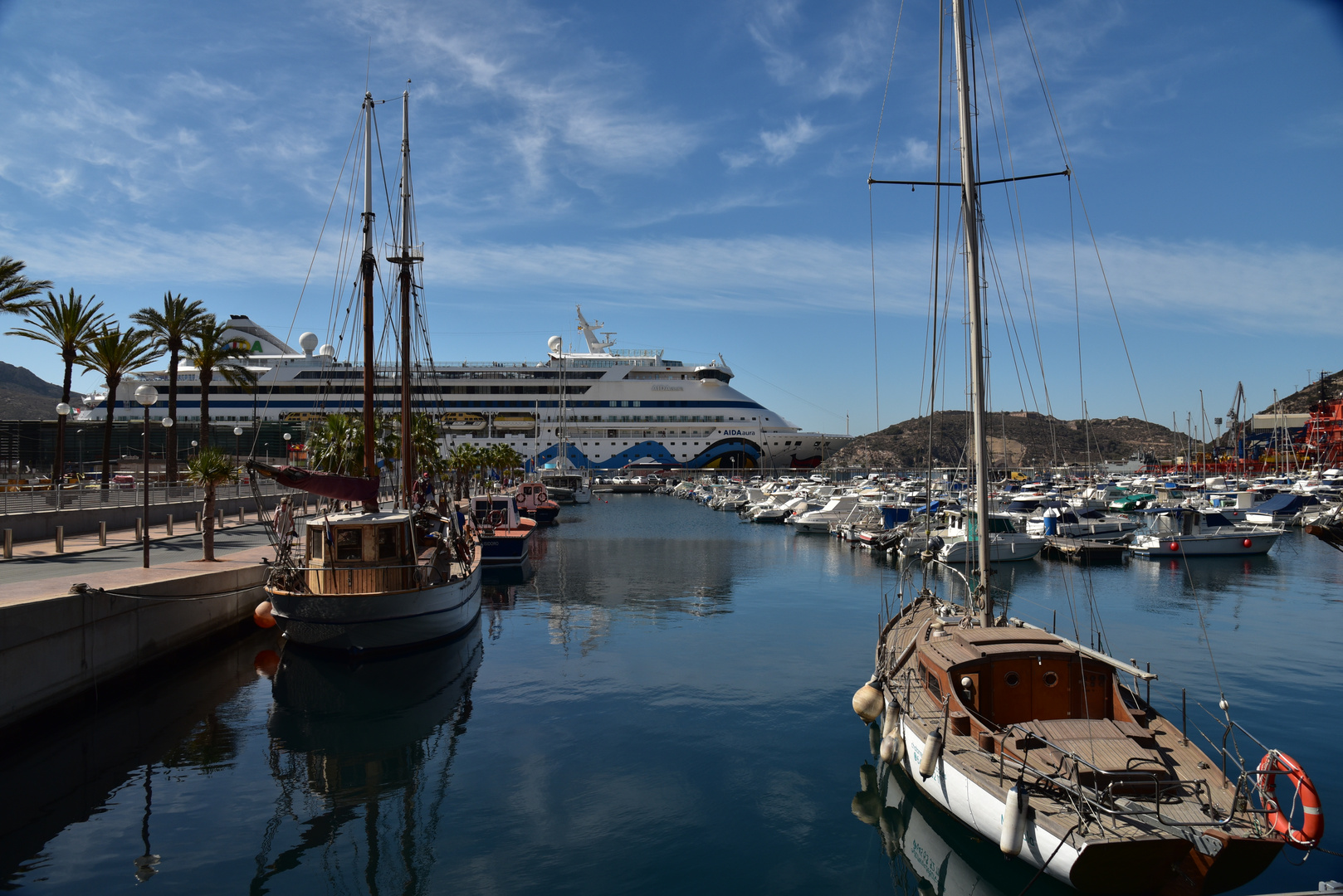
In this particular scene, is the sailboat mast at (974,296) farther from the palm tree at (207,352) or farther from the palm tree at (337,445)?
the palm tree at (207,352)

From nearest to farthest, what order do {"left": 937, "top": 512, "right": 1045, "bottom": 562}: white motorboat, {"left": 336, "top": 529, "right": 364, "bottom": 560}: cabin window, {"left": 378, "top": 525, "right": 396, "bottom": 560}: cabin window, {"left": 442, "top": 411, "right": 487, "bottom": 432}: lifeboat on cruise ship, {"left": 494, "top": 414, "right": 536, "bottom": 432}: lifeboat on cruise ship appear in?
{"left": 336, "top": 529, "right": 364, "bottom": 560}: cabin window, {"left": 378, "top": 525, "right": 396, "bottom": 560}: cabin window, {"left": 937, "top": 512, "right": 1045, "bottom": 562}: white motorboat, {"left": 442, "top": 411, "right": 487, "bottom": 432}: lifeboat on cruise ship, {"left": 494, "top": 414, "right": 536, "bottom": 432}: lifeboat on cruise ship

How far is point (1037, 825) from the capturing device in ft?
25.5

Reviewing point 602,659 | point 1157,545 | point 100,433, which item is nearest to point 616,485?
point 100,433

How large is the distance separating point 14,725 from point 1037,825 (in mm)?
14877

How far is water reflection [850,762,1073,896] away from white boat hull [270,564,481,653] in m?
11.5

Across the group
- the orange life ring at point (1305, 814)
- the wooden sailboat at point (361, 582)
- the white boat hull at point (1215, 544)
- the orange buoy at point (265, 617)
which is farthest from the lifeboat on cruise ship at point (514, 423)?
the orange life ring at point (1305, 814)

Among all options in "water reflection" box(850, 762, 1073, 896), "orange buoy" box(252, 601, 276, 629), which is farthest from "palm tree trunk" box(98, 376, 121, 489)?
"water reflection" box(850, 762, 1073, 896)

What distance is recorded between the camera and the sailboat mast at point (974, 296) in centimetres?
1238

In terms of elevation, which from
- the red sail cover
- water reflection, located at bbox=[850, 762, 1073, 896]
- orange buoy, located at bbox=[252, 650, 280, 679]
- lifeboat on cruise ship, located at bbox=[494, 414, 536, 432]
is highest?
lifeboat on cruise ship, located at bbox=[494, 414, 536, 432]

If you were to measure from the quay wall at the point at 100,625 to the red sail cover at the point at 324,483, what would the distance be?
329 cm

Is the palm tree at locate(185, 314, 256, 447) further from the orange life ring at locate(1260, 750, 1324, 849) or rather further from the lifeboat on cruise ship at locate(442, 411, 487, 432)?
the lifeboat on cruise ship at locate(442, 411, 487, 432)

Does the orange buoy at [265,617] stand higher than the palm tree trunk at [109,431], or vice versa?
the palm tree trunk at [109,431]

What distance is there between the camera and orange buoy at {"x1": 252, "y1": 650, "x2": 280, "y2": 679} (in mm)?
18141

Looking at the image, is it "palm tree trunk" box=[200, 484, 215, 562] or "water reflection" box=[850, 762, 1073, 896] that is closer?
"water reflection" box=[850, 762, 1073, 896]
